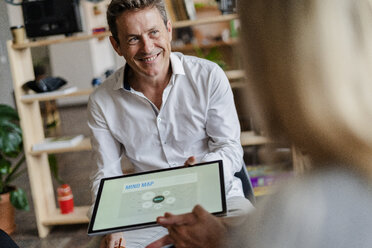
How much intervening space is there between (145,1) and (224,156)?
69 centimetres

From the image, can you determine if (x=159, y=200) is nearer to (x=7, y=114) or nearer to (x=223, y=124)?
(x=223, y=124)

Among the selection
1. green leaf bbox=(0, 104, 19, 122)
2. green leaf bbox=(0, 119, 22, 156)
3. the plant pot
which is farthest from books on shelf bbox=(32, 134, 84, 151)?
the plant pot

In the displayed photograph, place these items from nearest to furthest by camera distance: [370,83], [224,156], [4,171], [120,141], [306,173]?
1. [370,83]
2. [306,173]
3. [224,156]
4. [120,141]
5. [4,171]

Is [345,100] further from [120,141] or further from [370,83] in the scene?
[120,141]

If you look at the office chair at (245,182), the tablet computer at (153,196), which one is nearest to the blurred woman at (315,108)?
the tablet computer at (153,196)

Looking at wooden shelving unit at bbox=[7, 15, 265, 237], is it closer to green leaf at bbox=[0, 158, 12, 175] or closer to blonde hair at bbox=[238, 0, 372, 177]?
green leaf at bbox=[0, 158, 12, 175]

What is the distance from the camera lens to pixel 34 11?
329 cm

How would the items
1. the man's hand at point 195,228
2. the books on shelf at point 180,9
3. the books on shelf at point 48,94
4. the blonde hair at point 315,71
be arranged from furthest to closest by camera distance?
the books on shelf at point 48,94, the books on shelf at point 180,9, the man's hand at point 195,228, the blonde hair at point 315,71

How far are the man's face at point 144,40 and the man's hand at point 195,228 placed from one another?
2.88 feet

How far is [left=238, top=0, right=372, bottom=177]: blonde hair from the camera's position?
650 mm

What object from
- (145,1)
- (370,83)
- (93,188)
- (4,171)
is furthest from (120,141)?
(4,171)

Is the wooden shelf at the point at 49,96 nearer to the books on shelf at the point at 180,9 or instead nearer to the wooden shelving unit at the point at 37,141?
the wooden shelving unit at the point at 37,141

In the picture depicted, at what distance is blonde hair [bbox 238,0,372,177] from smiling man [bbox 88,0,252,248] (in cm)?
116

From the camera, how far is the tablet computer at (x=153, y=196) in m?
1.27
